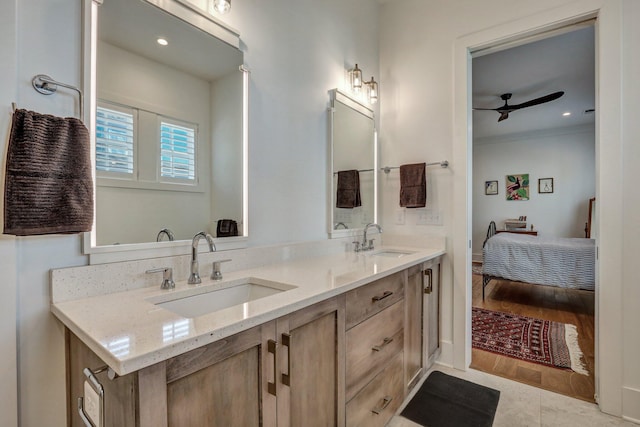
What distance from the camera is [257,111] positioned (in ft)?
5.50

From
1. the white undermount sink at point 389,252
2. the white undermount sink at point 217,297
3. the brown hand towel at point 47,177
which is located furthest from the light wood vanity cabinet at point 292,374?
the white undermount sink at point 389,252

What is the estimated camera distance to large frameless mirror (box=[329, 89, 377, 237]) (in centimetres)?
226

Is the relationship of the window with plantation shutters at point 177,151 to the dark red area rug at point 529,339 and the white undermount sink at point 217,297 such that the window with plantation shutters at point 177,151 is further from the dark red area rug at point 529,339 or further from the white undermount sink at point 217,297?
the dark red area rug at point 529,339

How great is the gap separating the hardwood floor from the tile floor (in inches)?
4.0

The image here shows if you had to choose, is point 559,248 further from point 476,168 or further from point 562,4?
point 476,168

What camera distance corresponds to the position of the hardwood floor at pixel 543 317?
212 centimetres

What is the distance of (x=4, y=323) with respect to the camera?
34.9 inches

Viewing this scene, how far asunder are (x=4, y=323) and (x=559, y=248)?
4.65 m

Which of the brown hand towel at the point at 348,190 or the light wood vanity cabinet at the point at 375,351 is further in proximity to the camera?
the brown hand towel at the point at 348,190

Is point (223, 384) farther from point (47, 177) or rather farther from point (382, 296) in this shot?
point (382, 296)

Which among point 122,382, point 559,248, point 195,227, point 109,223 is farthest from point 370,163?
point 559,248

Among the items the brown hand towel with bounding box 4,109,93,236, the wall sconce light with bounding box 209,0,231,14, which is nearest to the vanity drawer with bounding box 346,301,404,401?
the brown hand towel with bounding box 4,109,93,236

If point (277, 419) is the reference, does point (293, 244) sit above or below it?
above

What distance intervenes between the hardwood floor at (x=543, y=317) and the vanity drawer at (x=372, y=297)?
123 centimetres
